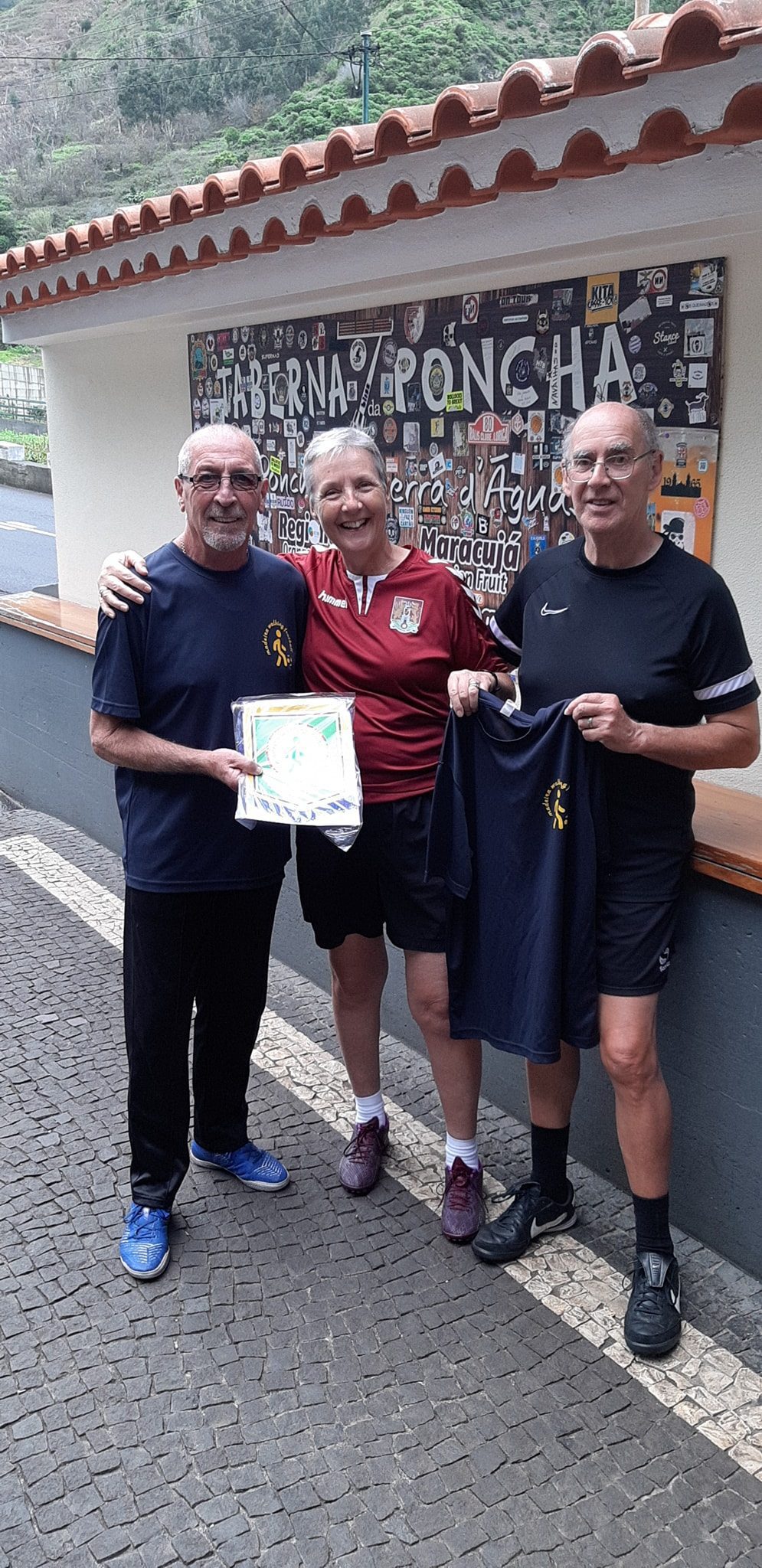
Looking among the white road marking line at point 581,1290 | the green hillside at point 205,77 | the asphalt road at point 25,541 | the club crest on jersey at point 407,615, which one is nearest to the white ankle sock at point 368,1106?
the white road marking line at point 581,1290

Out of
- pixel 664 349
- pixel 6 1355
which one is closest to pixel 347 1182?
pixel 6 1355

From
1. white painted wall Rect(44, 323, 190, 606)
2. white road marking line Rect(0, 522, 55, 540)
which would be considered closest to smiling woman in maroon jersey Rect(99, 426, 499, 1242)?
white painted wall Rect(44, 323, 190, 606)

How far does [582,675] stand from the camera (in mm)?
2805

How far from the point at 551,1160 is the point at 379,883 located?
2.92ft

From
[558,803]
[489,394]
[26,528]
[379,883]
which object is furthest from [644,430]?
[26,528]

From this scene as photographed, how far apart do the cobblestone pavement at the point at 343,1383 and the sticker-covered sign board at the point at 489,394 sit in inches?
81.9

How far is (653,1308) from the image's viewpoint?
2.93 m

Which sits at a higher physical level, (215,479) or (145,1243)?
(215,479)

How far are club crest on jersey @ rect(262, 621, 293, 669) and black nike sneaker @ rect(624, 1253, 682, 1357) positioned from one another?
176 centimetres

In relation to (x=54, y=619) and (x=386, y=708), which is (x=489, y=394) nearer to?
(x=386, y=708)

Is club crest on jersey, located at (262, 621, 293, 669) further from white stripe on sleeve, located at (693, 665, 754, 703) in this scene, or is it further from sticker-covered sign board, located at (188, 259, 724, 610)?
sticker-covered sign board, located at (188, 259, 724, 610)

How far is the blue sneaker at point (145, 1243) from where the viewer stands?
3.20 meters

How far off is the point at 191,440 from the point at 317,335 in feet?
7.58

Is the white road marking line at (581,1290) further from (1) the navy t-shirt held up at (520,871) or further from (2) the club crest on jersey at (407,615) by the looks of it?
(2) the club crest on jersey at (407,615)
